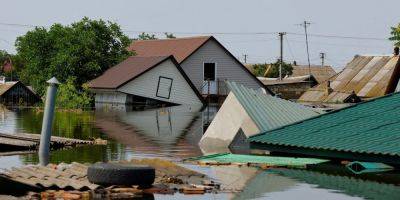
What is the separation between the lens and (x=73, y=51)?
60.9 metres

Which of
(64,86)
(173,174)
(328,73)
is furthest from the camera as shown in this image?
(328,73)

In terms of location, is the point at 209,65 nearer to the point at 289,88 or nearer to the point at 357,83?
the point at 289,88

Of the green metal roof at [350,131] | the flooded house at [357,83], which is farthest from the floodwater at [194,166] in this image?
the flooded house at [357,83]

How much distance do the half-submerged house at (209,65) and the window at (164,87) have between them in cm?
474

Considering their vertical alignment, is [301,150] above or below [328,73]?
below

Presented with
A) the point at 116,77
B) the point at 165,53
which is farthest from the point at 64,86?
the point at 165,53

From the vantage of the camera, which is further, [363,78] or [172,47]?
[172,47]

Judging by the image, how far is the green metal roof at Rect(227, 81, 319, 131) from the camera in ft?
85.3

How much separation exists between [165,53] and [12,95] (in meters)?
13.5

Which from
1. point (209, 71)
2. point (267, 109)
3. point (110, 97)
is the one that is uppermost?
point (209, 71)

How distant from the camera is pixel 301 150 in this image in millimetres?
22344

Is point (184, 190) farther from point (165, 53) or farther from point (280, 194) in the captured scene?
point (165, 53)

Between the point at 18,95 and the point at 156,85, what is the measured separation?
11472 mm

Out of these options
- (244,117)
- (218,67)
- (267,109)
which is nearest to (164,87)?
(218,67)
